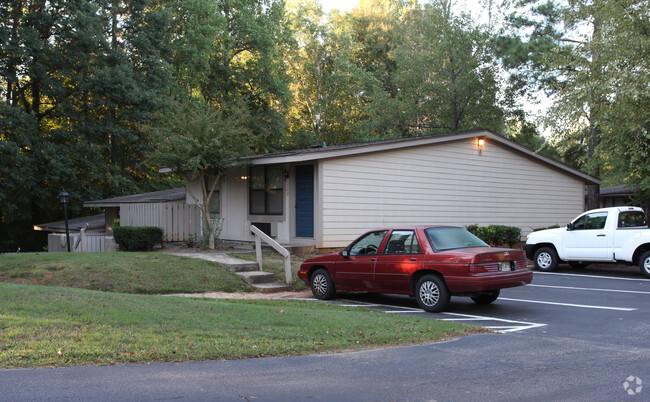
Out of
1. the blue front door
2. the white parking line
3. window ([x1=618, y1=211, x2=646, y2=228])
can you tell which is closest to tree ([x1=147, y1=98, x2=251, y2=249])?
the blue front door

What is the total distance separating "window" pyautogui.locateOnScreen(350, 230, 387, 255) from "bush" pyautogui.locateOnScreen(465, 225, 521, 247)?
8894 millimetres

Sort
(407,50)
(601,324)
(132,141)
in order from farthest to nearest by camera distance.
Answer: (407,50), (132,141), (601,324)

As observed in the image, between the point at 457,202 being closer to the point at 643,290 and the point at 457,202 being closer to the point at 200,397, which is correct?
the point at 643,290

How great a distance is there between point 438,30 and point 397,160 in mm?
18966

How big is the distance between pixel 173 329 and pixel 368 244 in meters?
4.99

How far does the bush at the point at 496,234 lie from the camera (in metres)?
19.2

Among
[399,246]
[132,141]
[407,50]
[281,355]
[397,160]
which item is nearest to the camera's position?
[281,355]

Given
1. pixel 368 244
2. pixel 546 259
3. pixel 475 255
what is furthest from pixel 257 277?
pixel 546 259

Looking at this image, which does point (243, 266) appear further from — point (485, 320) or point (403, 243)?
point (485, 320)

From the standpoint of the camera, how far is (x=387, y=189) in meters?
19.0

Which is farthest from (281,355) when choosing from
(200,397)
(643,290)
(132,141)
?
(132,141)

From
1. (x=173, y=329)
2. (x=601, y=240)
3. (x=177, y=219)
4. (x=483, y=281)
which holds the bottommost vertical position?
(x=173, y=329)

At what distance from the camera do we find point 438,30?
115 ft

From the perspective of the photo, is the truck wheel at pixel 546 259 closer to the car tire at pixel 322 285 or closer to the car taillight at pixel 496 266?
the car taillight at pixel 496 266
